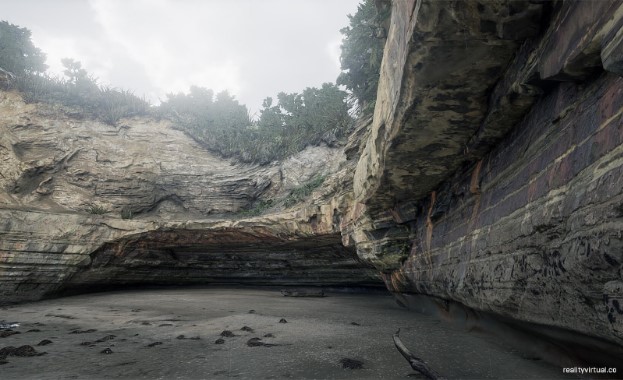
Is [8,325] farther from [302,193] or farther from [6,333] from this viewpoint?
[302,193]

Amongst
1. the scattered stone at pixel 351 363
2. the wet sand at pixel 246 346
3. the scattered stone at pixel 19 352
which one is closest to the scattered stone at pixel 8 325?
the wet sand at pixel 246 346

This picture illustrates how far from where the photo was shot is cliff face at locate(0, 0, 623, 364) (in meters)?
3.07

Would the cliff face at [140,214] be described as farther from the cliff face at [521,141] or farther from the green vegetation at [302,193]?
the cliff face at [521,141]

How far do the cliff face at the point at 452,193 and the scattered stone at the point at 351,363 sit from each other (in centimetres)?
236

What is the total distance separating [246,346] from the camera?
6398mm

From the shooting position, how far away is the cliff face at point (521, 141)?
9.46 feet

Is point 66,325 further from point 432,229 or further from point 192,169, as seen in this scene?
point 192,169

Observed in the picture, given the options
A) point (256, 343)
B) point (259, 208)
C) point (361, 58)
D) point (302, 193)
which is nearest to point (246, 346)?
point (256, 343)

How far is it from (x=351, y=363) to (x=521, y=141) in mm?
4157

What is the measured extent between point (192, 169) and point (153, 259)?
5.48m

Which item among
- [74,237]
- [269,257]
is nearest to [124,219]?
[74,237]

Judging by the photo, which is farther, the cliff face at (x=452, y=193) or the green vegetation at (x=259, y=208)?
the green vegetation at (x=259, y=208)

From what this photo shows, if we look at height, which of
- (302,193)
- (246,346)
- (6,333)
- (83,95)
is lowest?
(6,333)

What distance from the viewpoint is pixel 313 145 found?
18984 mm
